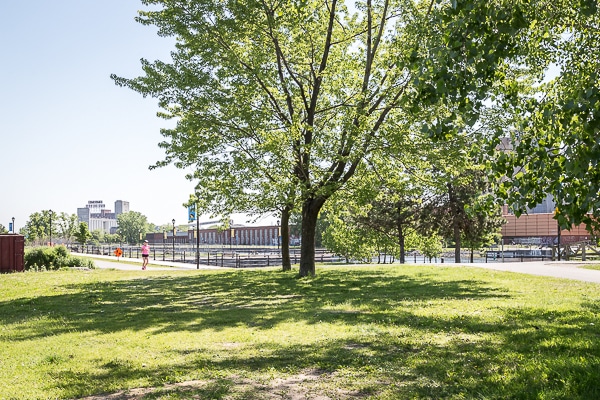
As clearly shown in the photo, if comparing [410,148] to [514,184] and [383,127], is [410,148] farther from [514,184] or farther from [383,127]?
[514,184]

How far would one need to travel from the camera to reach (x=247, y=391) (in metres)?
5.43

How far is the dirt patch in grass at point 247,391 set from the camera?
5234 mm

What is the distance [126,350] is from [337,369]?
3.24 m

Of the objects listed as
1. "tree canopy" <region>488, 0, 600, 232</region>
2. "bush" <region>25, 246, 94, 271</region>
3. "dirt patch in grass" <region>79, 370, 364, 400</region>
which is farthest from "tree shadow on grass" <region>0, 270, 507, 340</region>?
"bush" <region>25, 246, 94, 271</region>

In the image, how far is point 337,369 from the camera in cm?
620

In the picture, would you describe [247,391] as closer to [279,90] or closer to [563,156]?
[563,156]

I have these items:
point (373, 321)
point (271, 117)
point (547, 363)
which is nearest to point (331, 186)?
point (271, 117)

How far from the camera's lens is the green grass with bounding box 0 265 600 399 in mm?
5449

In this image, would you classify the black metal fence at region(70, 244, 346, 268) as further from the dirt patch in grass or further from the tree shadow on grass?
the dirt patch in grass

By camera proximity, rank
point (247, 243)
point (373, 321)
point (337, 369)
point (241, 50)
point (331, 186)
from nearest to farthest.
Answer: point (337, 369) → point (373, 321) → point (331, 186) → point (241, 50) → point (247, 243)

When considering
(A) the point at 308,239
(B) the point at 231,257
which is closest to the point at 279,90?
(A) the point at 308,239

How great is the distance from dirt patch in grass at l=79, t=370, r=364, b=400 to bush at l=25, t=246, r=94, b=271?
87.1 feet

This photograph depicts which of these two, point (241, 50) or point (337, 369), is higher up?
point (241, 50)

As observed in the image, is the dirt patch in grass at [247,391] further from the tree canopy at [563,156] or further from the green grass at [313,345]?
the tree canopy at [563,156]
